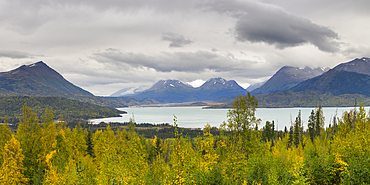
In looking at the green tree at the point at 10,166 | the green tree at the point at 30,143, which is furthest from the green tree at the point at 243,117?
the green tree at the point at 30,143

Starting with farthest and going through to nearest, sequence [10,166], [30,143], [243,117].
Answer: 1. [30,143]
2. [10,166]
3. [243,117]

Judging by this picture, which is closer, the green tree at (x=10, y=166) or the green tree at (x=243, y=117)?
the green tree at (x=243, y=117)

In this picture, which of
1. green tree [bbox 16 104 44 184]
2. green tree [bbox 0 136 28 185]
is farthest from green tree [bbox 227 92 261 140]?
green tree [bbox 16 104 44 184]

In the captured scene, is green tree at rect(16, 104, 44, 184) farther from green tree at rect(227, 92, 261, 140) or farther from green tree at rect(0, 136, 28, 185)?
green tree at rect(227, 92, 261, 140)

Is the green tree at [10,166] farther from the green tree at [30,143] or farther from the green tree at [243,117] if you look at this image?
the green tree at [243,117]

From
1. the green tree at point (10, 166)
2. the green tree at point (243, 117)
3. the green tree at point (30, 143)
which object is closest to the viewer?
the green tree at point (243, 117)

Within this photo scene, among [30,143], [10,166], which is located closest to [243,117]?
[10,166]

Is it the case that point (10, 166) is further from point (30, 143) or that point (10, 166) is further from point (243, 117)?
point (243, 117)

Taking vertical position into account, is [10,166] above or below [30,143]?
below

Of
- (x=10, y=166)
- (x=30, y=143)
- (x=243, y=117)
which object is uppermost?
(x=243, y=117)

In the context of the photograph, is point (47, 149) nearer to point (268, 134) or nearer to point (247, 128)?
point (247, 128)

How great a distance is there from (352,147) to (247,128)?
7.51m

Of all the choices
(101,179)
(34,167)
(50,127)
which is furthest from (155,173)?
(50,127)

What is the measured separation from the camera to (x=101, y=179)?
48.1 feet
